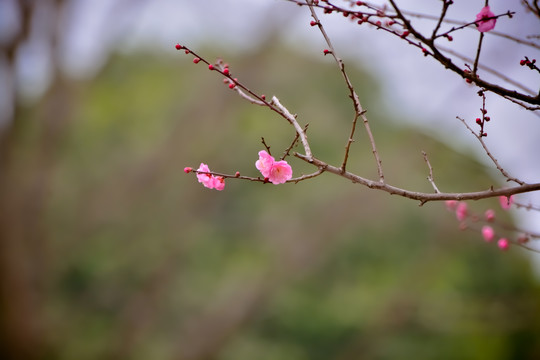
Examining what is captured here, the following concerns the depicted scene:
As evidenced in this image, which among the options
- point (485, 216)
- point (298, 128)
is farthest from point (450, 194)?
point (485, 216)

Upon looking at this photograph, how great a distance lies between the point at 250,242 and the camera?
20.9 ft

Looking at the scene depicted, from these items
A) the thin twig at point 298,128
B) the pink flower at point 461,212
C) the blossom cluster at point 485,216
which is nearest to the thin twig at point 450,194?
the thin twig at point 298,128

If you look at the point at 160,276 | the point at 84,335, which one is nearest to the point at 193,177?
the point at 160,276

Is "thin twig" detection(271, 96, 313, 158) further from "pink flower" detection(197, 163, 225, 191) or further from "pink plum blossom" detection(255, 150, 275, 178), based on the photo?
"pink flower" detection(197, 163, 225, 191)

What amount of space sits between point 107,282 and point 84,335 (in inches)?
23.1

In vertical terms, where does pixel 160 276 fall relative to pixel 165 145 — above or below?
below

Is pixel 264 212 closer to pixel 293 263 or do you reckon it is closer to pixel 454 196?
pixel 293 263

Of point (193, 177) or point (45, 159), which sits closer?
point (45, 159)

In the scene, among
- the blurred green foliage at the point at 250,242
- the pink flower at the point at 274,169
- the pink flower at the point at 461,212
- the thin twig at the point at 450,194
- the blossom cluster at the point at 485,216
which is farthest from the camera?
the blurred green foliage at the point at 250,242

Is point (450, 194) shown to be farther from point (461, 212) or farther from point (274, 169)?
point (461, 212)

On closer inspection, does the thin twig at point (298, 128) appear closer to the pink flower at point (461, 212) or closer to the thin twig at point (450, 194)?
the thin twig at point (450, 194)

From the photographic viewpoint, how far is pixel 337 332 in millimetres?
5461

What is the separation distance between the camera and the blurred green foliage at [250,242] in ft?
10.5

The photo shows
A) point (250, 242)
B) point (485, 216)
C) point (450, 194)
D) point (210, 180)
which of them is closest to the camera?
point (450, 194)
